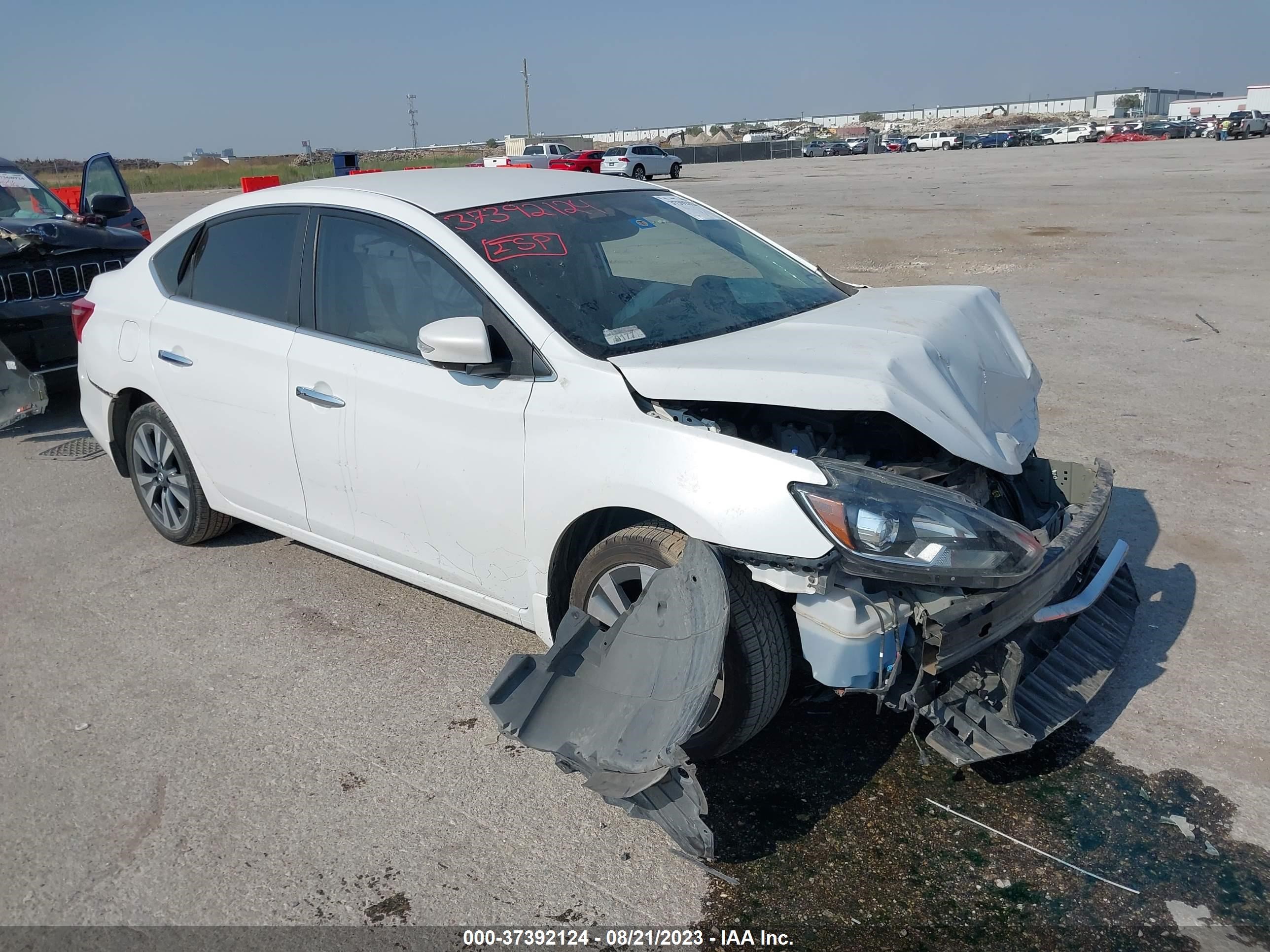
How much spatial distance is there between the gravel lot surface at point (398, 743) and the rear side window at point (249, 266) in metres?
1.29

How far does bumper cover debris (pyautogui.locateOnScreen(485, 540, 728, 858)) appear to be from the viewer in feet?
8.89

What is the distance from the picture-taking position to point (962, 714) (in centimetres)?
295

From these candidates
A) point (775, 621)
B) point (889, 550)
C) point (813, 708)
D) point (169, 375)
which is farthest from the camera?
point (169, 375)

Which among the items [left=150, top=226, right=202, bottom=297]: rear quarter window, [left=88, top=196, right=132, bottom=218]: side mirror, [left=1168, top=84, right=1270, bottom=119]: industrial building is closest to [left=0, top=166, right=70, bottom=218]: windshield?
[left=88, top=196, right=132, bottom=218]: side mirror

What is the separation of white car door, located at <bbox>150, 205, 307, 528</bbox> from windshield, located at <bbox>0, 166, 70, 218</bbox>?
4168 mm

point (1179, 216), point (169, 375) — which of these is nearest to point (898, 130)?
point (1179, 216)

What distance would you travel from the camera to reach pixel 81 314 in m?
5.23

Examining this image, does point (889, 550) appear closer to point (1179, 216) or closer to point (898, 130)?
point (1179, 216)

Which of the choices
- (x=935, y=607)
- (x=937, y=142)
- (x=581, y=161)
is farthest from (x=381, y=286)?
(x=937, y=142)

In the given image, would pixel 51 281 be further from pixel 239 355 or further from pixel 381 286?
pixel 381 286

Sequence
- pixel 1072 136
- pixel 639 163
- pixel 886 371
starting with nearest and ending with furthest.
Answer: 1. pixel 886 371
2. pixel 639 163
3. pixel 1072 136

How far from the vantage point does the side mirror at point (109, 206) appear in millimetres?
7699

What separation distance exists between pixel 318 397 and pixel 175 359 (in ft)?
3.64

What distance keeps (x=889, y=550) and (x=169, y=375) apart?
3441 millimetres
